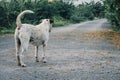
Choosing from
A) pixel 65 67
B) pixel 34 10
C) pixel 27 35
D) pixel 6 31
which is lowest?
pixel 6 31

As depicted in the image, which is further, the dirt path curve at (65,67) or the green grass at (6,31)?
the green grass at (6,31)

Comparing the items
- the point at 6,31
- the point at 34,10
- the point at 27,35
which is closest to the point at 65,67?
the point at 27,35

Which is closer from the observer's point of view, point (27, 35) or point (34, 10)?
point (27, 35)

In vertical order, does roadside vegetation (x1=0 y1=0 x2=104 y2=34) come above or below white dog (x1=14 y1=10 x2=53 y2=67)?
below

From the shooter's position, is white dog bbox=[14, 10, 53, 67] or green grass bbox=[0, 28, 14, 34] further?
green grass bbox=[0, 28, 14, 34]

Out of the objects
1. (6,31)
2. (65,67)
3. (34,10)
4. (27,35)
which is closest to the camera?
(65,67)

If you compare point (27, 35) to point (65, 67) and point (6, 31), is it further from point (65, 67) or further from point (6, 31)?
point (6, 31)

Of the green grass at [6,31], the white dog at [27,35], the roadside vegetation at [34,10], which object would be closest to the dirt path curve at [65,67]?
the white dog at [27,35]

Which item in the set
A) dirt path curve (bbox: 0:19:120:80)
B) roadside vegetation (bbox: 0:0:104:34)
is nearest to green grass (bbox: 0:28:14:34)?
roadside vegetation (bbox: 0:0:104:34)

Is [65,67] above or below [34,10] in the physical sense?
above

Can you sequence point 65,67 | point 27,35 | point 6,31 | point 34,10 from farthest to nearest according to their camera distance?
point 34,10
point 6,31
point 27,35
point 65,67

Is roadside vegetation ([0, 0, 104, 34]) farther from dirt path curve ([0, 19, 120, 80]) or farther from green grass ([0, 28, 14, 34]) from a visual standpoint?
dirt path curve ([0, 19, 120, 80])

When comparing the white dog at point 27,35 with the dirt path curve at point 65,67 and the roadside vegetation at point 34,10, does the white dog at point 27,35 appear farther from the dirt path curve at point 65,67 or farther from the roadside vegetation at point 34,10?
the roadside vegetation at point 34,10

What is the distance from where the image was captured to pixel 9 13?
126 ft
